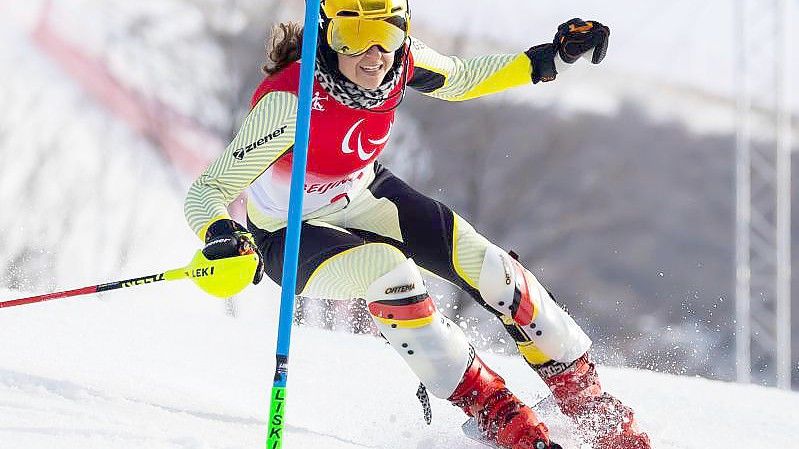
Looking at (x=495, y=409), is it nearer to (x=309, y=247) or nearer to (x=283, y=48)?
(x=309, y=247)

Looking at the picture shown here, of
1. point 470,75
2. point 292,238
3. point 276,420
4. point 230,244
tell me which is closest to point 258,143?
point 230,244

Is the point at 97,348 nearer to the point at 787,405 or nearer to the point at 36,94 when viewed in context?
the point at 787,405

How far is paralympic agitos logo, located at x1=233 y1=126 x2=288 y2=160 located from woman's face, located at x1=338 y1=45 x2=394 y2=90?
0.27 metres

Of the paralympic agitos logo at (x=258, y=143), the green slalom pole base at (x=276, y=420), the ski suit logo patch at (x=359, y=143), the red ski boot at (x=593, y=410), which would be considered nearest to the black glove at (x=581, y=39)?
the ski suit logo patch at (x=359, y=143)

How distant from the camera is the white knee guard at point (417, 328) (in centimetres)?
264

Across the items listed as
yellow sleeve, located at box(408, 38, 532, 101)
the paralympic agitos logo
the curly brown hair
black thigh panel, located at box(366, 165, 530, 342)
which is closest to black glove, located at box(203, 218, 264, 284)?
the paralympic agitos logo

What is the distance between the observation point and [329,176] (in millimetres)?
2928

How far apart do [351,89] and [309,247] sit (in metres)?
0.51

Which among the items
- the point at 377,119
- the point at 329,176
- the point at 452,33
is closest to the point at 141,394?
the point at 329,176

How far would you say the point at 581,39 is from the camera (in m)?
3.08

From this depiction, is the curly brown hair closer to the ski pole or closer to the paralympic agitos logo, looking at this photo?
the paralympic agitos logo

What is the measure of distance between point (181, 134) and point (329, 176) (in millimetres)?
11564

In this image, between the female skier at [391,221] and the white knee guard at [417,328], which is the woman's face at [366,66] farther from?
the white knee guard at [417,328]

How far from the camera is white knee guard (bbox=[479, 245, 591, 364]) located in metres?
2.90
